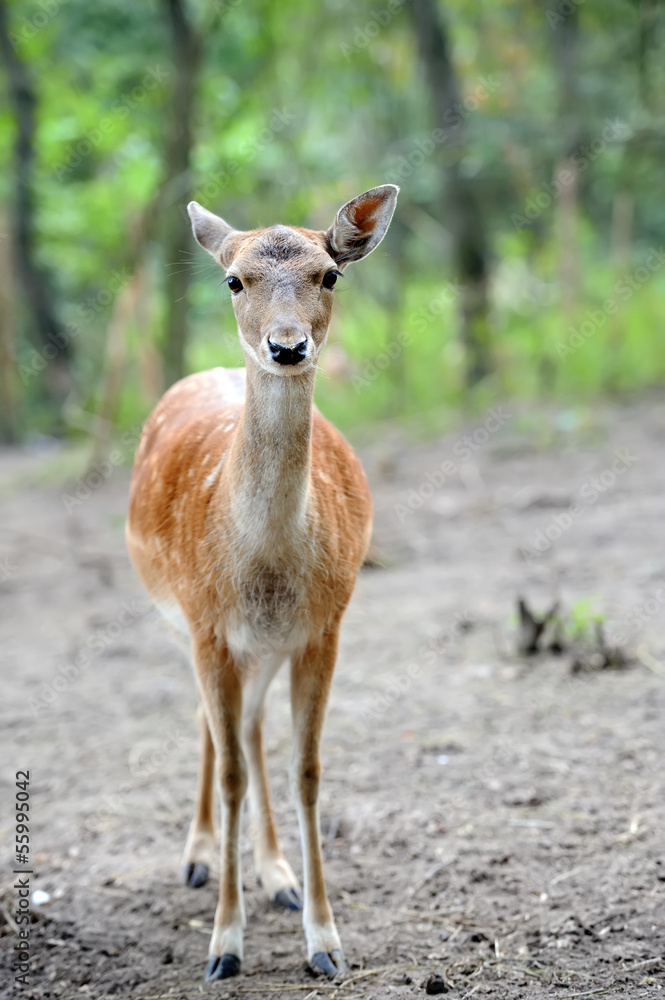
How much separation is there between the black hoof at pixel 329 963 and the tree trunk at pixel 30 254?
40.8 feet

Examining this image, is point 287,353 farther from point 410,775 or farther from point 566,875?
point 410,775

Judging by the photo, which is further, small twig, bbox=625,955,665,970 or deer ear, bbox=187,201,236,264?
deer ear, bbox=187,201,236,264

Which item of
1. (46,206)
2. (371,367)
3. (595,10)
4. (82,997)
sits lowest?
(82,997)

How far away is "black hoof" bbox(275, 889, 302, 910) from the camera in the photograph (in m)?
3.62

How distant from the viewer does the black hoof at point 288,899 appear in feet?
11.9

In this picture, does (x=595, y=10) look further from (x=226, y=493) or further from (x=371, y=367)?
(x=226, y=493)

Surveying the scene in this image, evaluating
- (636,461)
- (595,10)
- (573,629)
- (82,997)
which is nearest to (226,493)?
(82,997)

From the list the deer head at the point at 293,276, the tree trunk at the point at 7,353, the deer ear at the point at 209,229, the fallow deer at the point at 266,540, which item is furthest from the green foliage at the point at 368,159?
the deer head at the point at 293,276

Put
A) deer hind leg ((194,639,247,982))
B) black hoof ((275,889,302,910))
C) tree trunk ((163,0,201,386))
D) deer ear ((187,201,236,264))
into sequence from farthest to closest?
tree trunk ((163,0,201,386)) → black hoof ((275,889,302,910)) → deer ear ((187,201,236,264)) → deer hind leg ((194,639,247,982))

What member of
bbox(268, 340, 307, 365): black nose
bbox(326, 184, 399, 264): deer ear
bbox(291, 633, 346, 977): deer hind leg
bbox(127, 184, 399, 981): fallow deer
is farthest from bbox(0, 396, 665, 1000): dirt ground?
bbox(326, 184, 399, 264): deer ear

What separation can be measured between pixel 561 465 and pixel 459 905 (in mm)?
6034

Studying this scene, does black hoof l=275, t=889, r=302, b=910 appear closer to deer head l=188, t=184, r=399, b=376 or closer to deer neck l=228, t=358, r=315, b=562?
deer neck l=228, t=358, r=315, b=562

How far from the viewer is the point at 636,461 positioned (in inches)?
340

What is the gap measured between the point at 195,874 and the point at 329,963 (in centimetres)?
82
